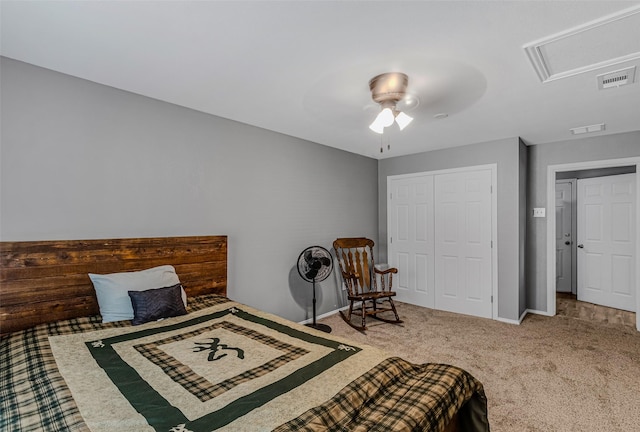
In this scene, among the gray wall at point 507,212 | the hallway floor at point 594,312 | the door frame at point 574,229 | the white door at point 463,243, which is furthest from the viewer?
the door frame at point 574,229

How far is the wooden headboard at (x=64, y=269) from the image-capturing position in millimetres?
2006

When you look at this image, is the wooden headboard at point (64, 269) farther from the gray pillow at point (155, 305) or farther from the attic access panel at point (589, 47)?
the attic access panel at point (589, 47)

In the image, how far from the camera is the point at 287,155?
3.83 m

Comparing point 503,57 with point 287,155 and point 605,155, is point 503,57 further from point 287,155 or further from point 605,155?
point 605,155

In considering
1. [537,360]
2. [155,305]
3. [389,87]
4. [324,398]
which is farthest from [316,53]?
[537,360]

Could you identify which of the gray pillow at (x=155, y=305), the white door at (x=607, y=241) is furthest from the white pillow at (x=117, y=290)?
the white door at (x=607, y=241)

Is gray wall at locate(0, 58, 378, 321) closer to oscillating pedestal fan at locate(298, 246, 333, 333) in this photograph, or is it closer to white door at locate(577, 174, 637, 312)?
oscillating pedestal fan at locate(298, 246, 333, 333)

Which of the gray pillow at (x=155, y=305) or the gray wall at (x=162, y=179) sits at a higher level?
the gray wall at (x=162, y=179)

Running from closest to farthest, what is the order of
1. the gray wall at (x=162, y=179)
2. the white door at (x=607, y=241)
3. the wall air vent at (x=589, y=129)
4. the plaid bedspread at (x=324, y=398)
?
the plaid bedspread at (x=324, y=398), the gray wall at (x=162, y=179), the wall air vent at (x=589, y=129), the white door at (x=607, y=241)

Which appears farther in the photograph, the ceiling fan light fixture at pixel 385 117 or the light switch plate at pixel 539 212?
the light switch plate at pixel 539 212

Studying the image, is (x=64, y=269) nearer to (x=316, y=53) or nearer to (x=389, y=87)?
(x=316, y=53)

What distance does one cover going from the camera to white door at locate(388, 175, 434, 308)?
4.71m

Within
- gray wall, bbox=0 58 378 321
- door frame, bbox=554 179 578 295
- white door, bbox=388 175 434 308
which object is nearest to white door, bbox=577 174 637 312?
door frame, bbox=554 179 578 295

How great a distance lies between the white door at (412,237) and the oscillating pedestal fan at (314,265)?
171 centimetres
